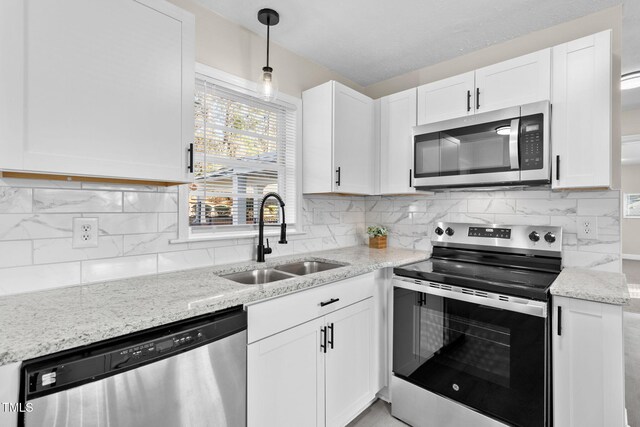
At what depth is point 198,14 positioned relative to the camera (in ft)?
6.09

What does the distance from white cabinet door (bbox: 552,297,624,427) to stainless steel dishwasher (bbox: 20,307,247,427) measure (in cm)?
148

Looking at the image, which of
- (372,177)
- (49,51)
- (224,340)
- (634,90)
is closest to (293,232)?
(372,177)

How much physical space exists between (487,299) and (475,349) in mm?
287

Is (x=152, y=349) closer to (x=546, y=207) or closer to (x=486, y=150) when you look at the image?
(x=486, y=150)

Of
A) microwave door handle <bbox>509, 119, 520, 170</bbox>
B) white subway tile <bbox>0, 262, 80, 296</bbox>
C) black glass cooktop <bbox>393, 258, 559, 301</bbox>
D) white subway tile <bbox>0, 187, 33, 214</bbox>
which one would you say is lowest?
black glass cooktop <bbox>393, 258, 559, 301</bbox>

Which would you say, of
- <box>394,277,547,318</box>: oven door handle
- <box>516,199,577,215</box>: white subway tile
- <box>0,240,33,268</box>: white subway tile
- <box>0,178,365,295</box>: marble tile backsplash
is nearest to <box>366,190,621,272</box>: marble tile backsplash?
<box>516,199,577,215</box>: white subway tile

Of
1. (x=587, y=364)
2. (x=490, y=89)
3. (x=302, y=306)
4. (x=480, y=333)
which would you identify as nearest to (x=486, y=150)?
(x=490, y=89)

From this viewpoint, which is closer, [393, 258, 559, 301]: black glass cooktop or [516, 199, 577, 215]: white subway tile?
[393, 258, 559, 301]: black glass cooktop

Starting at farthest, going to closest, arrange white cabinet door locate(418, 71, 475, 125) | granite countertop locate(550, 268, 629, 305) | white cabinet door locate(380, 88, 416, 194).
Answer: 1. white cabinet door locate(380, 88, 416, 194)
2. white cabinet door locate(418, 71, 475, 125)
3. granite countertop locate(550, 268, 629, 305)

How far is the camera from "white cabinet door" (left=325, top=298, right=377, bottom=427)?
172 centimetres

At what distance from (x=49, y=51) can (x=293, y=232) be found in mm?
1645

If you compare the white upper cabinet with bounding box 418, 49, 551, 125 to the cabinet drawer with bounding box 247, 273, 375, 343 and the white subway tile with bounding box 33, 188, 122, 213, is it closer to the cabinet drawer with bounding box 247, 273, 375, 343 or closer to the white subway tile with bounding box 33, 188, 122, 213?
the cabinet drawer with bounding box 247, 273, 375, 343

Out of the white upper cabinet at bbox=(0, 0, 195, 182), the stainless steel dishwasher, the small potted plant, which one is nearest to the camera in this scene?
the stainless steel dishwasher

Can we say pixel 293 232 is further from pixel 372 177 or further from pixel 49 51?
pixel 49 51
